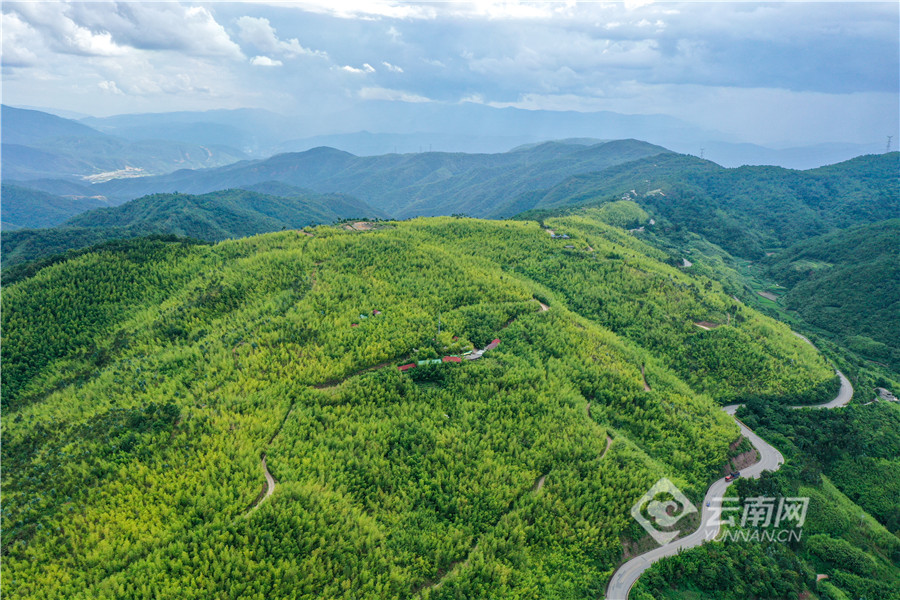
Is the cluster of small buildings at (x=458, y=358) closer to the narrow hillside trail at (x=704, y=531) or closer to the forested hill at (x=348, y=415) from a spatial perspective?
the forested hill at (x=348, y=415)

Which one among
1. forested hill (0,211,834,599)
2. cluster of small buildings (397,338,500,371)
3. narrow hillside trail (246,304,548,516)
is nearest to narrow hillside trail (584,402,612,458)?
forested hill (0,211,834,599)

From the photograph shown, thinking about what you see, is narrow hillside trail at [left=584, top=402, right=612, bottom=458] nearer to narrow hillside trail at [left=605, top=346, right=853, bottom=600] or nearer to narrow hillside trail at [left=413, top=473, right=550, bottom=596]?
narrow hillside trail at [left=605, top=346, right=853, bottom=600]

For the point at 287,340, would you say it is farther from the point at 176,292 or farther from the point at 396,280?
the point at 176,292

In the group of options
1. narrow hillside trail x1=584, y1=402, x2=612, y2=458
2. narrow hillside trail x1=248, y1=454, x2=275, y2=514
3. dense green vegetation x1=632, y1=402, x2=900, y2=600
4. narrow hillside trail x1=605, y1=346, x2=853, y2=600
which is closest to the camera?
narrow hillside trail x1=248, y1=454, x2=275, y2=514

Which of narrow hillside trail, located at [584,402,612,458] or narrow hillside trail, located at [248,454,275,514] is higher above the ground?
narrow hillside trail, located at [248,454,275,514]

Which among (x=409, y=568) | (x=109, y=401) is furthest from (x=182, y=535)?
(x=109, y=401)

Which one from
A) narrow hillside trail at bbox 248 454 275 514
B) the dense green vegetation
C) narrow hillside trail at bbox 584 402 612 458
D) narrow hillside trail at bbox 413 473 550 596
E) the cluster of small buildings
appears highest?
the cluster of small buildings

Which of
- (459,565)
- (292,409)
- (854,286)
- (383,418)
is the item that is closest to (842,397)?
(459,565)
